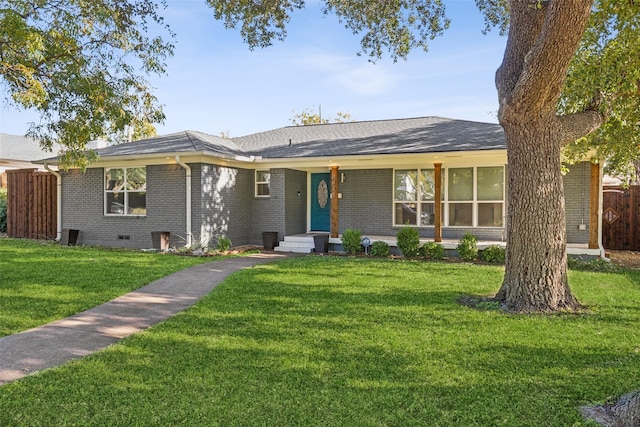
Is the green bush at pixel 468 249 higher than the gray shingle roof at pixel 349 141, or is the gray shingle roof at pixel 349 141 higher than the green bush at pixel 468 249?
the gray shingle roof at pixel 349 141

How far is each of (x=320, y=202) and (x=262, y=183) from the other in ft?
6.91

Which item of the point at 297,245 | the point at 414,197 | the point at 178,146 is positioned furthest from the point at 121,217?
the point at 414,197

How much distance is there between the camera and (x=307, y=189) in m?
16.5

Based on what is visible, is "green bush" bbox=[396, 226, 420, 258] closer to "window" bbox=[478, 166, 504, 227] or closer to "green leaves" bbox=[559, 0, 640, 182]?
"window" bbox=[478, 166, 504, 227]

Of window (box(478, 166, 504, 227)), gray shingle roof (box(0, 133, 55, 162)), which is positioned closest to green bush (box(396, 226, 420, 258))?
window (box(478, 166, 504, 227))

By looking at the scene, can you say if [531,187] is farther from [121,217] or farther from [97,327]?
[121,217]

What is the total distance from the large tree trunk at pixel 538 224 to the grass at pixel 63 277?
6354 millimetres

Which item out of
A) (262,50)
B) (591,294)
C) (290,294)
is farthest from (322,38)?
(591,294)

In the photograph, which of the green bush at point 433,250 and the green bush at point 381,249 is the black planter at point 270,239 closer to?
the green bush at point 381,249

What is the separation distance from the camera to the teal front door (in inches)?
638

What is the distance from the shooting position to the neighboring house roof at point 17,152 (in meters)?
26.6

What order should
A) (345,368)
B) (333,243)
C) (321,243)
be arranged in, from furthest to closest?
(333,243) < (321,243) < (345,368)

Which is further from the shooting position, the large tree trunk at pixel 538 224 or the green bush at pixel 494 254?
the green bush at pixel 494 254

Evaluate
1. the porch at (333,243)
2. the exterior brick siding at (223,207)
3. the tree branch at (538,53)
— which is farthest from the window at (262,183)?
the tree branch at (538,53)
